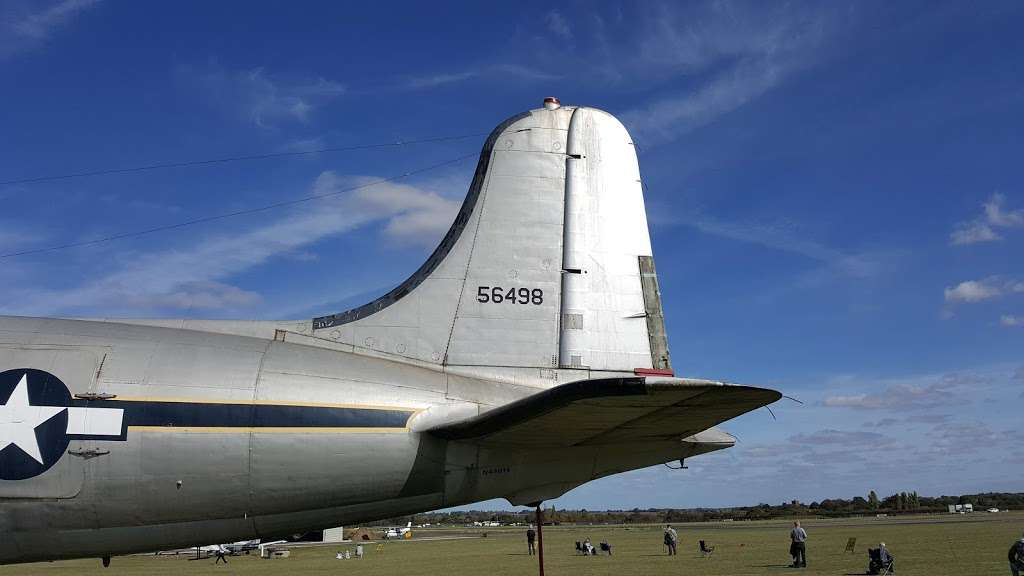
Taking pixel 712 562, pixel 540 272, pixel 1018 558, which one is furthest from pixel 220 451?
pixel 712 562

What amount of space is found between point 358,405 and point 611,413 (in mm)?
3285

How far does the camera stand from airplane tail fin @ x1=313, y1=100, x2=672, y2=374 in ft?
36.8

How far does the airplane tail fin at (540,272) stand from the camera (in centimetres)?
1120

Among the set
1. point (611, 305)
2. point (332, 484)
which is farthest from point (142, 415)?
point (611, 305)

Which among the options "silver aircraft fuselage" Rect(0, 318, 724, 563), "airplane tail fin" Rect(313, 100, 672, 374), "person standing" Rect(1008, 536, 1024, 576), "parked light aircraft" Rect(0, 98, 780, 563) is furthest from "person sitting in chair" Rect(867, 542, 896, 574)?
"silver aircraft fuselage" Rect(0, 318, 724, 563)

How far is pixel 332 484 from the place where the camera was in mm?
9445

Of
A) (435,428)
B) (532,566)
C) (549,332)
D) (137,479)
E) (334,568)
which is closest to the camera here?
(137,479)

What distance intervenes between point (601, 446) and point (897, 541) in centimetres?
3884

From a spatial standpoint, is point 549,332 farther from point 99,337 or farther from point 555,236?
point 99,337

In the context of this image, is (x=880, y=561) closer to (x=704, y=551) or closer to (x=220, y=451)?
(x=704, y=551)

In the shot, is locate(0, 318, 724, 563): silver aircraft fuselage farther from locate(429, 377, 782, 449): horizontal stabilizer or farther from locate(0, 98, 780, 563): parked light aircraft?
locate(429, 377, 782, 449): horizontal stabilizer

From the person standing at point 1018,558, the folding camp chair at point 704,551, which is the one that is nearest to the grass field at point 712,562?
the folding camp chair at point 704,551

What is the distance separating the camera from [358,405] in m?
9.63

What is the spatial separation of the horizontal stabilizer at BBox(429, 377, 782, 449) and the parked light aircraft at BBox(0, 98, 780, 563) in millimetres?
37
